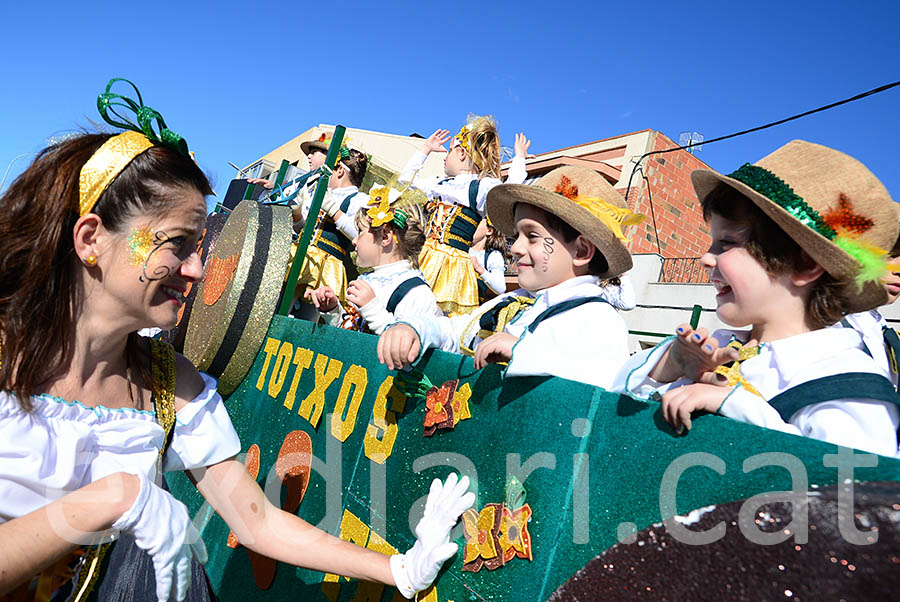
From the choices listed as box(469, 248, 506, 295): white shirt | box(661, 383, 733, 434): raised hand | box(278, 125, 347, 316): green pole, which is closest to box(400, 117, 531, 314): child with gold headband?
box(469, 248, 506, 295): white shirt

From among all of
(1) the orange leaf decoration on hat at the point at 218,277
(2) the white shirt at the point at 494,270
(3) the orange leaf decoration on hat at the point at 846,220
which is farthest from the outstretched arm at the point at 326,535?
(2) the white shirt at the point at 494,270

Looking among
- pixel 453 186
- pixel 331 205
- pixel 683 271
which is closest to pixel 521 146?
pixel 453 186

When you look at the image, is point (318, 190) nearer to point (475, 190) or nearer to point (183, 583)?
point (475, 190)

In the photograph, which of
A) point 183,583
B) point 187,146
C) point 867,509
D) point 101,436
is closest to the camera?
point 867,509

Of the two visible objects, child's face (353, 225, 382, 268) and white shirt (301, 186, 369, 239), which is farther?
white shirt (301, 186, 369, 239)

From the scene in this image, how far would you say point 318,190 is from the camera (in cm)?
446

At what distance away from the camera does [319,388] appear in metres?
2.60

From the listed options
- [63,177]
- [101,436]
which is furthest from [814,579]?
[63,177]

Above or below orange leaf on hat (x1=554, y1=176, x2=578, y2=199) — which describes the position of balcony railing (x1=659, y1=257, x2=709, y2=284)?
above

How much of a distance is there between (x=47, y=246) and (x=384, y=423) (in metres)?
1.10

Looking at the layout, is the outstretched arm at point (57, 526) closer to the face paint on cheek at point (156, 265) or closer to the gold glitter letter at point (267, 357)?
the face paint on cheek at point (156, 265)

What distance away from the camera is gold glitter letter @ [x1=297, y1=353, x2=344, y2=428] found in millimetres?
2512

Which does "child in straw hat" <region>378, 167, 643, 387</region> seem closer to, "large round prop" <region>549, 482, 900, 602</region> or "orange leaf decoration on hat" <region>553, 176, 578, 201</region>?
"orange leaf decoration on hat" <region>553, 176, 578, 201</region>

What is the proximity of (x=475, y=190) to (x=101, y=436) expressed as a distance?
326cm
